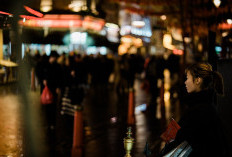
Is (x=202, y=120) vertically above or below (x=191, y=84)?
below

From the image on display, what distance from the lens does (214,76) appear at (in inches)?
161

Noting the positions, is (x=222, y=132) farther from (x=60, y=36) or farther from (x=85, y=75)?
(x=60, y=36)

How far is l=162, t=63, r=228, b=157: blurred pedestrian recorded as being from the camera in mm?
3680

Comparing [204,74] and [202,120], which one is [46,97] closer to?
[204,74]

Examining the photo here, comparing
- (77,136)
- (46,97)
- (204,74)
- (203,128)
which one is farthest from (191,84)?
(46,97)

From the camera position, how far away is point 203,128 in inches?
146

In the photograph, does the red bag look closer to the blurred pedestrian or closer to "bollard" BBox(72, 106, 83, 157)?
Answer: "bollard" BBox(72, 106, 83, 157)

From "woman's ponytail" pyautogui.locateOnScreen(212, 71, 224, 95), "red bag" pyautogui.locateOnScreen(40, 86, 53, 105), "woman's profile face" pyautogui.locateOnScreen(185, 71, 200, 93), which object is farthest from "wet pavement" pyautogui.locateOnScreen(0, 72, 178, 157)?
"woman's profile face" pyautogui.locateOnScreen(185, 71, 200, 93)

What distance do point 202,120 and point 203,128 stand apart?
0.07m

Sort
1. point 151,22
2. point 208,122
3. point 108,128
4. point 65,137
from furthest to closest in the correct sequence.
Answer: point 151,22 < point 108,128 < point 65,137 < point 208,122

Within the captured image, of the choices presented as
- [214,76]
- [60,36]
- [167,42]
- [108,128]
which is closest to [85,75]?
[60,36]

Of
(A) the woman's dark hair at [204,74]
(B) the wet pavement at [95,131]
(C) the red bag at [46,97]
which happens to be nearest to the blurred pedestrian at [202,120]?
(A) the woman's dark hair at [204,74]

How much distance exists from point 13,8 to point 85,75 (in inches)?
696

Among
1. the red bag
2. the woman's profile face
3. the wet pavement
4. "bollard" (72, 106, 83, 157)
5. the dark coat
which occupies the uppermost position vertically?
the woman's profile face
